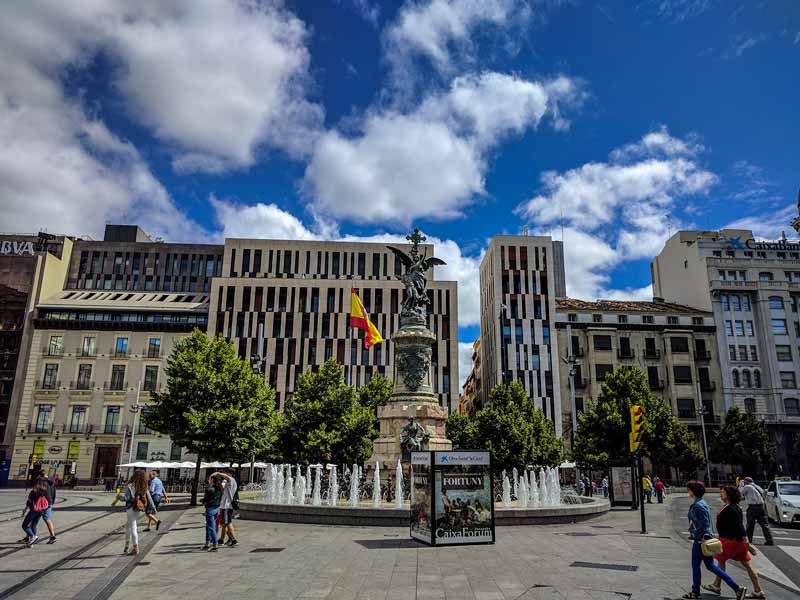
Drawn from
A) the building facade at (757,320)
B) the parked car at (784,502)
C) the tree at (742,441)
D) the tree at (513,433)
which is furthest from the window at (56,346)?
the building facade at (757,320)

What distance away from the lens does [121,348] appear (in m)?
62.1

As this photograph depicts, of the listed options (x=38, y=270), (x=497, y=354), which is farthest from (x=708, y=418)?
(x=38, y=270)

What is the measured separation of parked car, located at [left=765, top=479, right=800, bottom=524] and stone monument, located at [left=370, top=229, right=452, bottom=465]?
1232 cm

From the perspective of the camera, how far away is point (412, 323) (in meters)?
28.3

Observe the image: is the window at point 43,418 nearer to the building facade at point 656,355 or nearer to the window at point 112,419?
the window at point 112,419

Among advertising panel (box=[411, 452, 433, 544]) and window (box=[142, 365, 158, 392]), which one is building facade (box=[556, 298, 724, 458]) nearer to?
window (box=[142, 365, 158, 392])

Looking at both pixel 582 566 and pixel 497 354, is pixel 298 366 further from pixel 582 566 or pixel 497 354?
pixel 582 566

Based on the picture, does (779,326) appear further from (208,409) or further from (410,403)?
(208,409)

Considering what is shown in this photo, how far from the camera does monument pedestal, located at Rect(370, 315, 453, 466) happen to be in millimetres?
25453

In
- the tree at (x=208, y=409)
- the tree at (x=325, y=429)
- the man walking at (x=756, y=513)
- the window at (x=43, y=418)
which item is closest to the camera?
the man walking at (x=756, y=513)

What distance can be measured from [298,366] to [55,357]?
2465cm

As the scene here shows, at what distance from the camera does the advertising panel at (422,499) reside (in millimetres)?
12938

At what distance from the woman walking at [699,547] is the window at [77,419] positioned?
60.8 m

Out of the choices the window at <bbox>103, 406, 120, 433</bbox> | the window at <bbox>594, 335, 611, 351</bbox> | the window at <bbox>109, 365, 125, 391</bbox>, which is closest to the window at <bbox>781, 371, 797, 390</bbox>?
the window at <bbox>594, 335, 611, 351</bbox>
